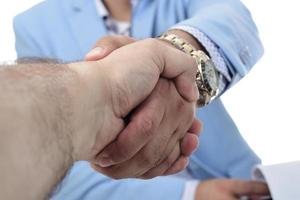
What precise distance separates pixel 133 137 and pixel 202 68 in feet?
0.53

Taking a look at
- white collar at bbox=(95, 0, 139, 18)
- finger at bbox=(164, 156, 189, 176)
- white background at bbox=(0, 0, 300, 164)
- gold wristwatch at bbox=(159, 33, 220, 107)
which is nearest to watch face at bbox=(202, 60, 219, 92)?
gold wristwatch at bbox=(159, 33, 220, 107)

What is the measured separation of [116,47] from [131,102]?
0.25ft

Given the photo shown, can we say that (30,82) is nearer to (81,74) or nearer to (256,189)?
(81,74)

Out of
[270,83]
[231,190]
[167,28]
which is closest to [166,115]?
[231,190]

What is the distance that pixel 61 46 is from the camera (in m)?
0.82

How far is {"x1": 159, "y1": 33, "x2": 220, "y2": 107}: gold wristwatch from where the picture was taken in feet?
2.05

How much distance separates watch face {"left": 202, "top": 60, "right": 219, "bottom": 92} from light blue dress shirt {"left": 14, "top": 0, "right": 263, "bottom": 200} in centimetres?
5

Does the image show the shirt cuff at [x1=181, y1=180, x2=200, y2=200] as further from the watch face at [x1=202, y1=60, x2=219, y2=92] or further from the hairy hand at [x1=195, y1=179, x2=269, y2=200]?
the watch face at [x1=202, y1=60, x2=219, y2=92]

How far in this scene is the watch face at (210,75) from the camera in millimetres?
630

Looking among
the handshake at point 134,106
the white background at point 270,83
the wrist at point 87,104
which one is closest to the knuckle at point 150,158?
the handshake at point 134,106

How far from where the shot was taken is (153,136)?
57 centimetres

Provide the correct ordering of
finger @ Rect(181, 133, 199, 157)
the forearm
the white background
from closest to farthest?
the forearm
finger @ Rect(181, 133, 199, 157)
the white background

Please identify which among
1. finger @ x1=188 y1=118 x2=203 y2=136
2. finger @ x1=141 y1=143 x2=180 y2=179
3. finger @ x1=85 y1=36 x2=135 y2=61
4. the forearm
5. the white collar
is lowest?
finger @ x1=141 y1=143 x2=180 y2=179

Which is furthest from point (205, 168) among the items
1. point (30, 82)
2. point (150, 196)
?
point (30, 82)
